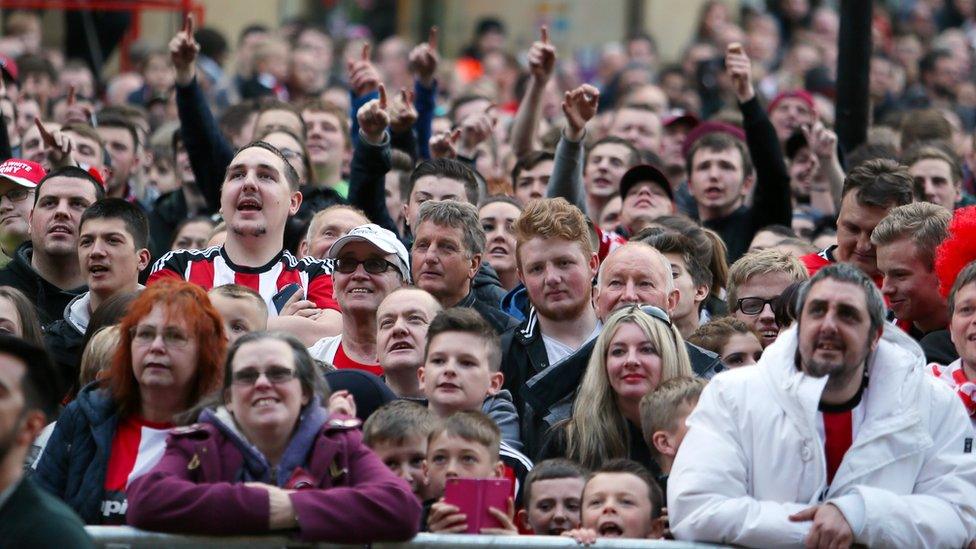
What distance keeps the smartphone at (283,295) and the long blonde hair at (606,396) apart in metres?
1.75

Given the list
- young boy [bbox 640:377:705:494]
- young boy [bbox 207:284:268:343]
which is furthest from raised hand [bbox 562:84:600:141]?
young boy [bbox 640:377:705:494]

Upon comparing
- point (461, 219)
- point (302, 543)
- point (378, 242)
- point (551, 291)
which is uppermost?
point (461, 219)

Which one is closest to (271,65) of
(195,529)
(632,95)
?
(632,95)

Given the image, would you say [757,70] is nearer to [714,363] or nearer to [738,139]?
[738,139]

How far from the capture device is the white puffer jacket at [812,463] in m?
6.21

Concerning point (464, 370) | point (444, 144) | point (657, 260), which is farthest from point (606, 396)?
point (444, 144)

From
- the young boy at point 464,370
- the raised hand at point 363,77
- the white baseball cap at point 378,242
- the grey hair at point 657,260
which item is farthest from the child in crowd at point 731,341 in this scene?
the raised hand at point 363,77

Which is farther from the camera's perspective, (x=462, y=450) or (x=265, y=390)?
(x=462, y=450)

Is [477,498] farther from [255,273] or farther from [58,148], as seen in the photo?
[58,148]

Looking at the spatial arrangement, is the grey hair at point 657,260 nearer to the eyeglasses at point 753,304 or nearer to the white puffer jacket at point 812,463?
the eyeglasses at point 753,304

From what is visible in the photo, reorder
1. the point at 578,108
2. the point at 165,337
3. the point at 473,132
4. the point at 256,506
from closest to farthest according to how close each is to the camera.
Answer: the point at 256,506 < the point at 165,337 < the point at 578,108 < the point at 473,132

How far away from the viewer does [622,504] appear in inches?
259

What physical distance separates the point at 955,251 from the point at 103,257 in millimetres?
3745

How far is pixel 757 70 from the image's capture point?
18219mm
